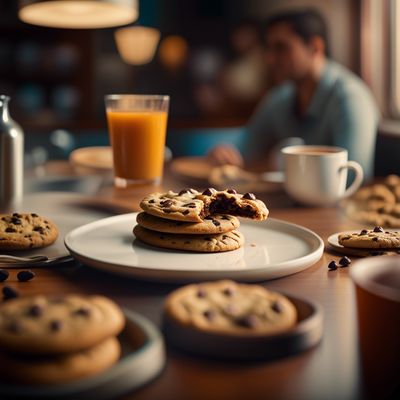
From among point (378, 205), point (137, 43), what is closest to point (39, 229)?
point (378, 205)

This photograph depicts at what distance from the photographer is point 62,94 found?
16.6 feet

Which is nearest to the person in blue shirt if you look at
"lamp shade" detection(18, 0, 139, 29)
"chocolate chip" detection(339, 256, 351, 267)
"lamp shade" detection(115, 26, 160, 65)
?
"lamp shade" detection(18, 0, 139, 29)

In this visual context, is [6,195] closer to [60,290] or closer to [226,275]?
[60,290]

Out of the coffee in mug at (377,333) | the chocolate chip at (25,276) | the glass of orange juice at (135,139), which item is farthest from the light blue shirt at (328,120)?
the coffee in mug at (377,333)

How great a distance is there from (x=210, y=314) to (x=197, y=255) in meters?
0.35

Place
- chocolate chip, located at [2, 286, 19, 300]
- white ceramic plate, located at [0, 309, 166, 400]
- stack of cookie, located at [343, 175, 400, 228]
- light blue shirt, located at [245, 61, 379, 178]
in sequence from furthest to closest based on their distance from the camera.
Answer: light blue shirt, located at [245, 61, 379, 178] < stack of cookie, located at [343, 175, 400, 228] < chocolate chip, located at [2, 286, 19, 300] < white ceramic plate, located at [0, 309, 166, 400]

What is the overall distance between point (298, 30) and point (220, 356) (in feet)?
9.85

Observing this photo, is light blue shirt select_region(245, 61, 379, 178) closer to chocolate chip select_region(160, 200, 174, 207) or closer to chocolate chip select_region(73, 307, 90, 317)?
chocolate chip select_region(160, 200, 174, 207)

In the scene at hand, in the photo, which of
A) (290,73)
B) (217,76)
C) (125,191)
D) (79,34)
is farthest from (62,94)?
(125,191)

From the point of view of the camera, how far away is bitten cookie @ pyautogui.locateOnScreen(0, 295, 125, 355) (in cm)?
56

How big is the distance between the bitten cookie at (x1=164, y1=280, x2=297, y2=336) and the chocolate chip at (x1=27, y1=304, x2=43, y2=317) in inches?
5.2

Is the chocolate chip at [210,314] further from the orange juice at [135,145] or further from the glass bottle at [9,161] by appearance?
the orange juice at [135,145]

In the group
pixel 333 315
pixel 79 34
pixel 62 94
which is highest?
pixel 79 34

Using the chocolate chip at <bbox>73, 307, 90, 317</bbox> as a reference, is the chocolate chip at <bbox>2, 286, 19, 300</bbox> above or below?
below
